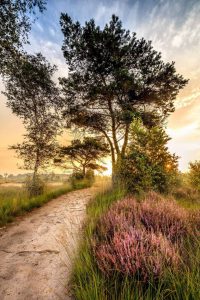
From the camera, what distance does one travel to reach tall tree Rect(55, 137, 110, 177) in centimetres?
2327

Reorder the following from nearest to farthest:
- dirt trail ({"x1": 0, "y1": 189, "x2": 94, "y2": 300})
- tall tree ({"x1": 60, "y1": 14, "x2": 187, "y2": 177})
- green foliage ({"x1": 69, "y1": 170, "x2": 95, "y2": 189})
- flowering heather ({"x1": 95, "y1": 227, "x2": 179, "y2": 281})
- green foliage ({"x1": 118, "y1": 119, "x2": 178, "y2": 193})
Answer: flowering heather ({"x1": 95, "y1": 227, "x2": 179, "y2": 281}) → dirt trail ({"x1": 0, "y1": 189, "x2": 94, "y2": 300}) → green foliage ({"x1": 118, "y1": 119, "x2": 178, "y2": 193}) → tall tree ({"x1": 60, "y1": 14, "x2": 187, "y2": 177}) → green foliage ({"x1": 69, "y1": 170, "x2": 95, "y2": 189})

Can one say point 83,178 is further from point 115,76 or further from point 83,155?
point 115,76

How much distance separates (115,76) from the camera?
14.6 m

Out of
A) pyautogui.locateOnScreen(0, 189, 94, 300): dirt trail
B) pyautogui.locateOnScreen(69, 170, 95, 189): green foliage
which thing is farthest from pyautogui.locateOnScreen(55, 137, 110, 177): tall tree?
pyautogui.locateOnScreen(0, 189, 94, 300): dirt trail

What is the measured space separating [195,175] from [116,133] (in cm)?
726

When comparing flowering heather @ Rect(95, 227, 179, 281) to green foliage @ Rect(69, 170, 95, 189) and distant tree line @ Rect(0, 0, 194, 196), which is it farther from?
green foliage @ Rect(69, 170, 95, 189)

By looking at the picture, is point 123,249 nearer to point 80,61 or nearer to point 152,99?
point 152,99

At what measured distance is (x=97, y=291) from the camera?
2.36m

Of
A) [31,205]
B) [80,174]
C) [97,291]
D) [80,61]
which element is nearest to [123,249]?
[97,291]

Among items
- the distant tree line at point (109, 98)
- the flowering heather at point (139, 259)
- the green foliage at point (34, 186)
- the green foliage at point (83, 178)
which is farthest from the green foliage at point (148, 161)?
the green foliage at point (83, 178)

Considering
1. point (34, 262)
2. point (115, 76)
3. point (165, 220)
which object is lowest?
point (34, 262)

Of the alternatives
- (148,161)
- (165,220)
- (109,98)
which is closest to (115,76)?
(109,98)

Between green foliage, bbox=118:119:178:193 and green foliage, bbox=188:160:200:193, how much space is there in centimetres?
429

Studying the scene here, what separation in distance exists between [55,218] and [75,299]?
4.71 metres
